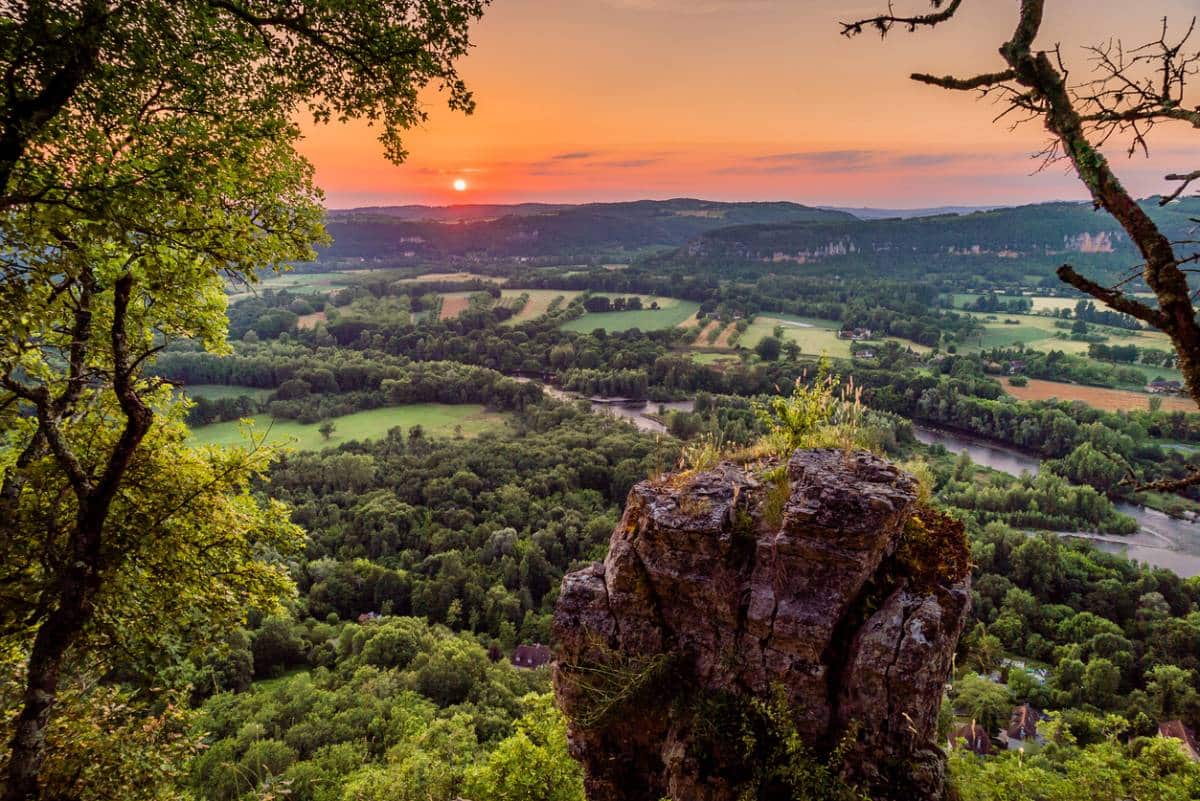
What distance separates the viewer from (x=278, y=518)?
742 centimetres

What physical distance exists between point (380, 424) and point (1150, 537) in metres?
75.8

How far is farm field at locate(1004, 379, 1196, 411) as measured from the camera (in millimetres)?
70312

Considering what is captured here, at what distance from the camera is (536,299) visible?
13388cm

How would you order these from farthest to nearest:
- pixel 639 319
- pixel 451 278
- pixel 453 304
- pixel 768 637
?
pixel 451 278 → pixel 453 304 → pixel 639 319 → pixel 768 637

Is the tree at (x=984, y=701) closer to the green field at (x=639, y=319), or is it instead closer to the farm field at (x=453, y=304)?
the green field at (x=639, y=319)

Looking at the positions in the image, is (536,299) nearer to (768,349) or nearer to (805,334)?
(768,349)

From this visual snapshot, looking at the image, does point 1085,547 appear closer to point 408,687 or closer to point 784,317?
point 408,687

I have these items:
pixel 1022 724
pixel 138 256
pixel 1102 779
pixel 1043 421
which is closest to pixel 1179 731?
pixel 1022 724

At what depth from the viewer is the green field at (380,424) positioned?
63956 mm

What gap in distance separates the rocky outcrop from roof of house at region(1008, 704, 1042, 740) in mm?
28418

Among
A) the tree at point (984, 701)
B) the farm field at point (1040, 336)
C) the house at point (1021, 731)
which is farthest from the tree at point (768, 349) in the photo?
the house at point (1021, 731)

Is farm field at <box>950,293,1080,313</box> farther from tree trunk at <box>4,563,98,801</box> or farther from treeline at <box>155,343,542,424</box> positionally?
tree trunk at <box>4,563,98,801</box>

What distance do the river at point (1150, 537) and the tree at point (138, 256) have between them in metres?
57.4

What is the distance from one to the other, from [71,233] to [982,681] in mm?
38246
